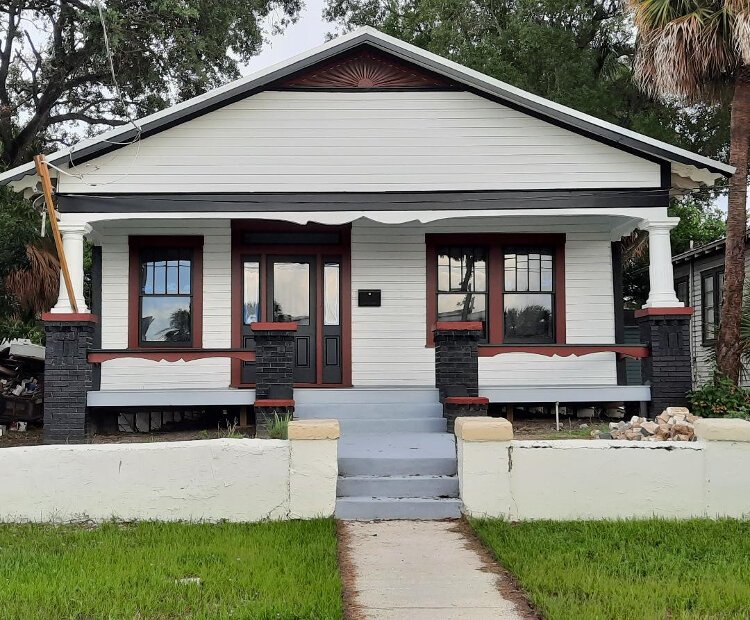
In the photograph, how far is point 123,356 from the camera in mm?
11109

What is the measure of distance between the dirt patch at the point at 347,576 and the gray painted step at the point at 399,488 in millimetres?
592

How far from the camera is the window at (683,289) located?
21047mm

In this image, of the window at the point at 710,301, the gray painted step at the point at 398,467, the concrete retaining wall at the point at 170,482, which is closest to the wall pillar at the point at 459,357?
the gray painted step at the point at 398,467

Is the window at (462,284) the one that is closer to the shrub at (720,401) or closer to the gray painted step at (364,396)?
the gray painted step at (364,396)

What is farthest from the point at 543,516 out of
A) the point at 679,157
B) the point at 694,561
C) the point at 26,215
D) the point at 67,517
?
the point at 26,215

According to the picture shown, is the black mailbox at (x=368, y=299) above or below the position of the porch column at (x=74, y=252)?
below

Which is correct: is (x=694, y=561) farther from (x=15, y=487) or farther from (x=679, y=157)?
(x=679, y=157)

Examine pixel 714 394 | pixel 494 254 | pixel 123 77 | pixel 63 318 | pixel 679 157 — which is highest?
pixel 123 77

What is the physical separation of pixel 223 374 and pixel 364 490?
5462mm

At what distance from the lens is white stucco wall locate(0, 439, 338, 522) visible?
716cm

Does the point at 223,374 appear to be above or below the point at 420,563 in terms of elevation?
above

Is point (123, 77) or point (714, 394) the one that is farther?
point (123, 77)

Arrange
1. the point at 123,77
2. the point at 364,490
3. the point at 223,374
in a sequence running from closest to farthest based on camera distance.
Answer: the point at 364,490 < the point at 223,374 < the point at 123,77

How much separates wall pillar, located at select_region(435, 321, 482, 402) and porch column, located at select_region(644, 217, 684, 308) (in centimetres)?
281
